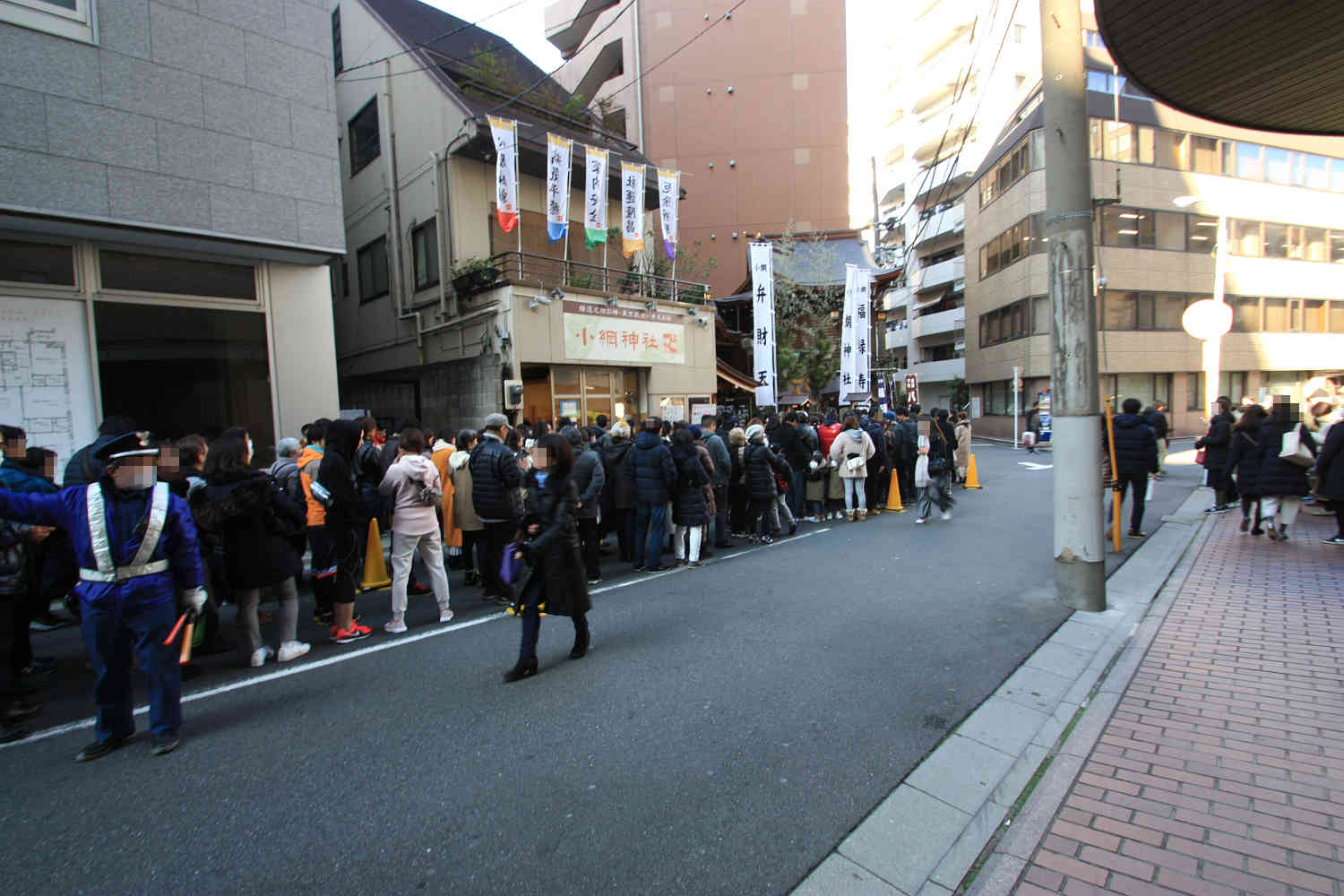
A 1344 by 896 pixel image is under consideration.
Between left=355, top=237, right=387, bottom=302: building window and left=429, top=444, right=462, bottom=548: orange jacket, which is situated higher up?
left=355, top=237, right=387, bottom=302: building window

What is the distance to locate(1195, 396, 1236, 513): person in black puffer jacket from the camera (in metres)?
10.2

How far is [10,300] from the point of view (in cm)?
730

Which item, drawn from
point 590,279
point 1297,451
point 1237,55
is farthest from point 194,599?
point 590,279

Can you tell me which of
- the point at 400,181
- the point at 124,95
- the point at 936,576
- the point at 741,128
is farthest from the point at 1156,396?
the point at 124,95

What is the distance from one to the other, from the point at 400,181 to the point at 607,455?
11891 mm

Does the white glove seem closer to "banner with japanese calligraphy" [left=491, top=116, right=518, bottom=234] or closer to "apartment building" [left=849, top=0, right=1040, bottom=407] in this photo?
"banner with japanese calligraphy" [left=491, top=116, right=518, bottom=234]

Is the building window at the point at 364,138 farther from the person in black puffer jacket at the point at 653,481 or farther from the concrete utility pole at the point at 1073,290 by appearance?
the concrete utility pole at the point at 1073,290

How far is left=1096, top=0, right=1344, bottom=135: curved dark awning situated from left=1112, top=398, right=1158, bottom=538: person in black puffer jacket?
3.54 m

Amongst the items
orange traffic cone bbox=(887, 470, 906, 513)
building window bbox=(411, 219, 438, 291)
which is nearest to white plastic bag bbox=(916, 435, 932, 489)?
orange traffic cone bbox=(887, 470, 906, 513)

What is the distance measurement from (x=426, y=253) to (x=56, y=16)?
840 centimetres

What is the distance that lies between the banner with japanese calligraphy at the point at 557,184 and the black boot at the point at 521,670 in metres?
11.5

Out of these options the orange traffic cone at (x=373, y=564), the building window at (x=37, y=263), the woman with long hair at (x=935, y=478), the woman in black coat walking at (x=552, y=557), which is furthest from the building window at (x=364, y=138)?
the woman in black coat walking at (x=552, y=557)

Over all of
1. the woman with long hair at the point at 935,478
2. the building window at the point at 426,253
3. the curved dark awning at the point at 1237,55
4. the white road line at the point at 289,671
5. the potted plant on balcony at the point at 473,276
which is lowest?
the white road line at the point at 289,671

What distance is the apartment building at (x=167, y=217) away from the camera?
23.8 feet
